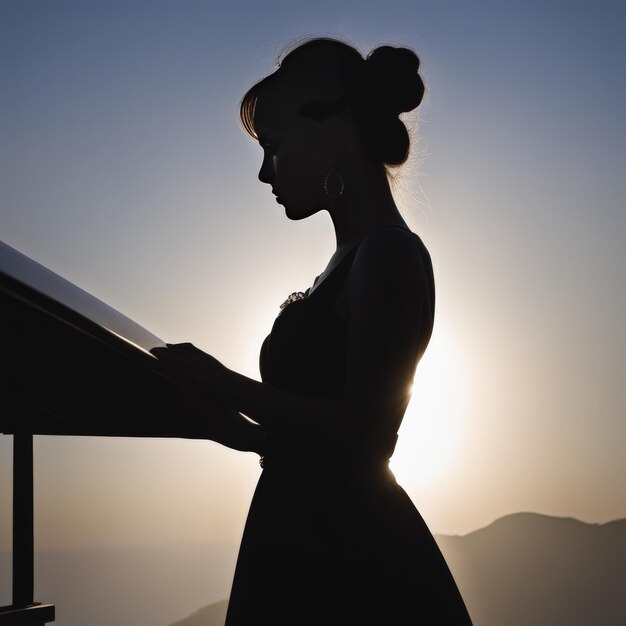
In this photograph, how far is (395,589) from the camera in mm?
1177

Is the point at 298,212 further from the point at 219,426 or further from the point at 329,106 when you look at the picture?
the point at 219,426

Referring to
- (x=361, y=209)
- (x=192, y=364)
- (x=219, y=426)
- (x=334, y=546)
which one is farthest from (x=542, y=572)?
(x=192, y=364)

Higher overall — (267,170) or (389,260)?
(267,170)

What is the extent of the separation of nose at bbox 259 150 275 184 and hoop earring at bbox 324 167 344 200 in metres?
0.10

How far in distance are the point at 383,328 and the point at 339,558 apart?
0.36 meters

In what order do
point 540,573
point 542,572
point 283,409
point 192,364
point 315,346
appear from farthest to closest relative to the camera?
1. point 542,572
2. point 540,573
3. point 315,346
4. point 283,409
5. point 192,364

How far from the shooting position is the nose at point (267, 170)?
1.46 m

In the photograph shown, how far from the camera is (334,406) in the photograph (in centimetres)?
112

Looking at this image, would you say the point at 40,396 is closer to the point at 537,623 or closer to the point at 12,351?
the point at 12,351

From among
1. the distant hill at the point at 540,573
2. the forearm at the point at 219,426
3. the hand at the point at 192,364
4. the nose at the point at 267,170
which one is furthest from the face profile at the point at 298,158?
the distant hill at the point at 540,573

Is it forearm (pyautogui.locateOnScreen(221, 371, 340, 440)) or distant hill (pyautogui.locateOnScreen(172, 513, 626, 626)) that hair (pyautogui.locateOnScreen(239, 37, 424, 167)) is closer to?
forearm (pyautogui.locateOnScreen(221, 371, 340, 440))

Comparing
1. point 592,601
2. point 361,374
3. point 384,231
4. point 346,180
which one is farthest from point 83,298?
point 592,601

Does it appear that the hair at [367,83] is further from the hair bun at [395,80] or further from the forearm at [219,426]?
the forearm at [219,426]

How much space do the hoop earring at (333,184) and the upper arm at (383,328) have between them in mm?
201
